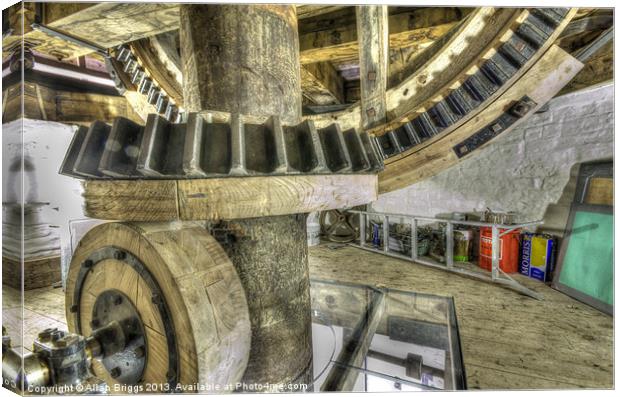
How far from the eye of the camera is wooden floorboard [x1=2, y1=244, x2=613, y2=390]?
1355mm

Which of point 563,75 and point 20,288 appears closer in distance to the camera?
point 20,288

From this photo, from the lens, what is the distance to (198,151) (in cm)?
59

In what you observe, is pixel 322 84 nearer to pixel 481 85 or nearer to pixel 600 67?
pixel 481 85

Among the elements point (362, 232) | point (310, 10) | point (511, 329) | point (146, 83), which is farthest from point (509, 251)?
point (146, 83)

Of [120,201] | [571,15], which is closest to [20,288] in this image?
[120,201]

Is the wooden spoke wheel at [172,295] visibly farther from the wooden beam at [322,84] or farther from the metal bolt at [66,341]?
the wooden beam at [322,84]

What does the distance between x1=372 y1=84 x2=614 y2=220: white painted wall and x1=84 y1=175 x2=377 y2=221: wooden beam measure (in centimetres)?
225

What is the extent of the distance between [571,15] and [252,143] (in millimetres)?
1254

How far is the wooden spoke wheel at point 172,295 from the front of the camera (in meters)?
0.63

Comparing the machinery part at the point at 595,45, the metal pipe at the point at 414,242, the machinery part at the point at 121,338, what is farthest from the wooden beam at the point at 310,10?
the metal pipe at the point at 414,242

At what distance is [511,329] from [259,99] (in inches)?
80.0

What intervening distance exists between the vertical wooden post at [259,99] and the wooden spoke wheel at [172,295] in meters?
0.07

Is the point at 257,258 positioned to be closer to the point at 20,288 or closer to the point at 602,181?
the point at 20,288

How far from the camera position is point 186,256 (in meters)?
0.67
